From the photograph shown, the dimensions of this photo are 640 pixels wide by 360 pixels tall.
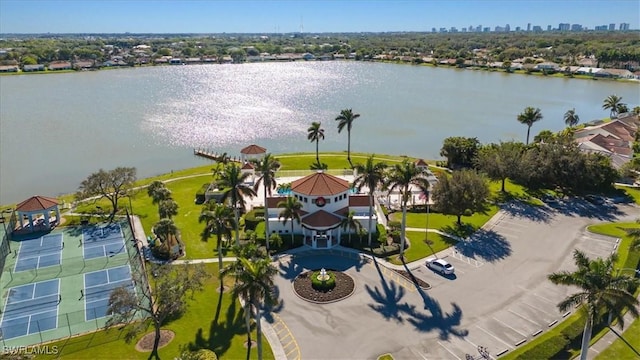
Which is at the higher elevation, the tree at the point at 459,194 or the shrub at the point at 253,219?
the tree at the point at 459,194

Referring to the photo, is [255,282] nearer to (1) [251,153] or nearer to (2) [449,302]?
(2) [449,302]

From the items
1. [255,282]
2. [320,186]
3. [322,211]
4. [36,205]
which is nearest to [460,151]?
[320,186]

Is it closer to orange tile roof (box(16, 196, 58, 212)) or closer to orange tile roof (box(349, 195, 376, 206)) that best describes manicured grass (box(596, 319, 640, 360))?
orange tile roof (box(349, 195, 376, 206))

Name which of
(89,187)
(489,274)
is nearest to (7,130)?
(89,187)

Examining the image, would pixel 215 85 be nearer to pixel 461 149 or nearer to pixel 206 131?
pixel 206 131

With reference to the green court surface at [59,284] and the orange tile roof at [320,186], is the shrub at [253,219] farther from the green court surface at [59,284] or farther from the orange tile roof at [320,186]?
the green court surface at [59,284]

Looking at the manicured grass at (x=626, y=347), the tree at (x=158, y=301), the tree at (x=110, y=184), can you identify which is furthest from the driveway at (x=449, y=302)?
the tree at (x=110, y=184)
